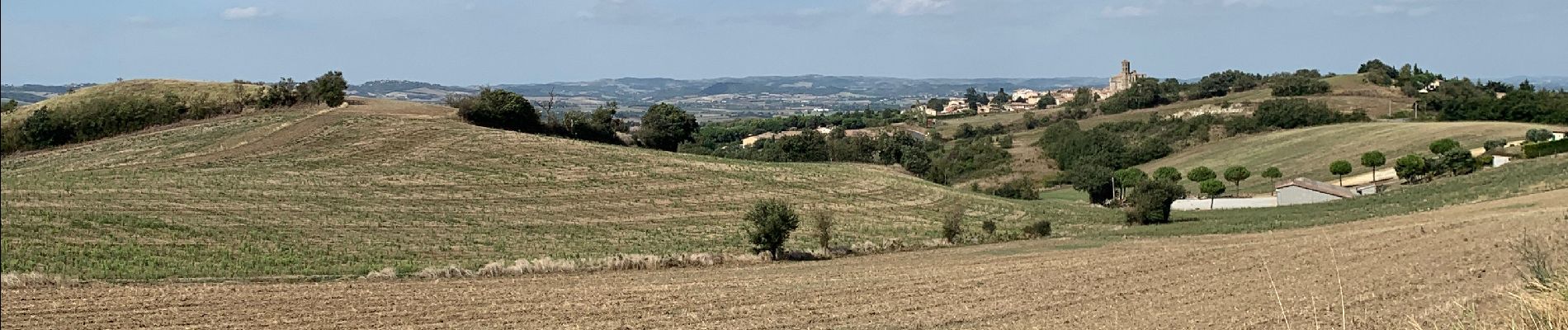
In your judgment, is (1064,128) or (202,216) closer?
(202,216)

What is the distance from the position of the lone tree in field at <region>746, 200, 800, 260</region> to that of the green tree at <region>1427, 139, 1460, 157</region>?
5394cm

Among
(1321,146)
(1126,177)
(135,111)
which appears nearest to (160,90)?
(135,111)

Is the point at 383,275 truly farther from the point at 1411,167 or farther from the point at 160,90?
the point at 1411,167

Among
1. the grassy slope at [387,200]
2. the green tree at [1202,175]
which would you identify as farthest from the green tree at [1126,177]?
the grassy slope at [387,200]

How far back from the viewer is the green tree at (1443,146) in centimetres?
7656

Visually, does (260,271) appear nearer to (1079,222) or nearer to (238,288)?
(238,288)

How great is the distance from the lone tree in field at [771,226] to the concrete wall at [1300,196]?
117ft

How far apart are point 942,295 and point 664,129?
66931 mm

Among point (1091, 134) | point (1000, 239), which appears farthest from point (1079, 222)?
point (1091, 134)

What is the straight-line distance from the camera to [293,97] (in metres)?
77.1

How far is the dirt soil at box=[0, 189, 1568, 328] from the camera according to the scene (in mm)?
19391

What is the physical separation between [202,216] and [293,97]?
3719 centimetres

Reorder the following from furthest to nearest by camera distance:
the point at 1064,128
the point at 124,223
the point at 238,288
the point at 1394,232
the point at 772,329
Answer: the point at 1064,128
the point at 124,223
the point at 1394,232
the point at 238,288
the point at 772,329

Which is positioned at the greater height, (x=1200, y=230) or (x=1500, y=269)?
(x=1500, y=269)
